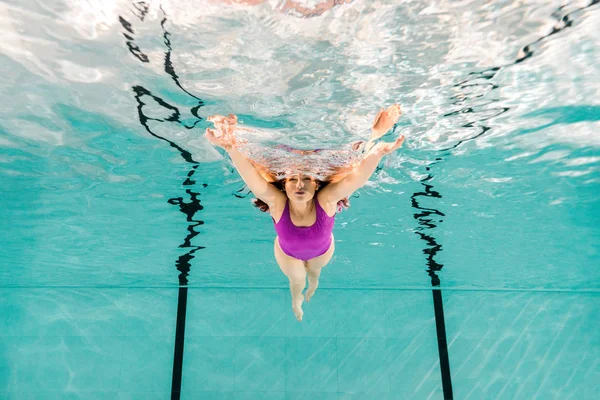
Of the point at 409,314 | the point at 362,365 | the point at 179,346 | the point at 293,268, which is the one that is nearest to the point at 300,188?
the point at 293,268

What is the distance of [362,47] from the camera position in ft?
16.7

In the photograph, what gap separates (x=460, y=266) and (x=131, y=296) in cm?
1015

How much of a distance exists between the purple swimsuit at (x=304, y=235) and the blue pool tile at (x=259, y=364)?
371 inches

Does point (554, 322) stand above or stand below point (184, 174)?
below

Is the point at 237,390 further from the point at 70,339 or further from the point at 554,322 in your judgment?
the point at 554,322

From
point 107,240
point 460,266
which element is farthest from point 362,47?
point 460,266

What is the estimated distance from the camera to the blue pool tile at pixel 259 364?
47.0ft

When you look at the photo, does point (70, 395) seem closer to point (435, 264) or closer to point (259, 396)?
point (259, 396)

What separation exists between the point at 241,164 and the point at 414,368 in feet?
40.3

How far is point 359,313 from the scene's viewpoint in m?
15.2

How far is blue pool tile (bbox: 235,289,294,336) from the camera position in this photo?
14.7m

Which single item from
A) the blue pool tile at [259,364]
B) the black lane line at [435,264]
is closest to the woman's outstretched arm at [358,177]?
the black lane line at [435,264]

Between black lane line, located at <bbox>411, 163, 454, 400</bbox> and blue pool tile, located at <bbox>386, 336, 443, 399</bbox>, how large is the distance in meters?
0.18

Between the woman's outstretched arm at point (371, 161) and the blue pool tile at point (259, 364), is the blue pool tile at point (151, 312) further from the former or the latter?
the woman's outstretched arm at point (371, 161)
